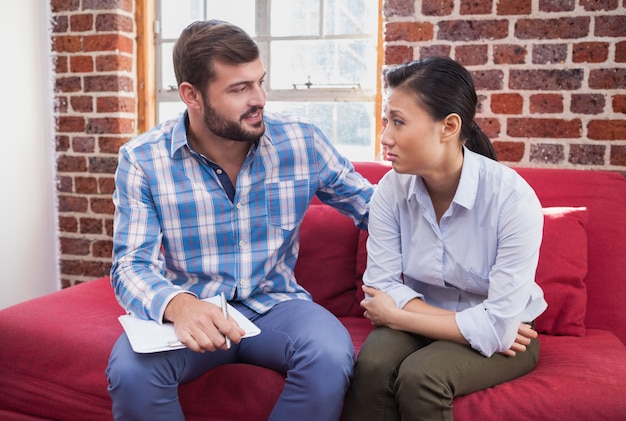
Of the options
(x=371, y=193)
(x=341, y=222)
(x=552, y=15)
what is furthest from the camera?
(x=552, y=15)

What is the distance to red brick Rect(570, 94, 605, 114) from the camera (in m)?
2.08

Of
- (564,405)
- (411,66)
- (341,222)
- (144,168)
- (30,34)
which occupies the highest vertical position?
(30,34)

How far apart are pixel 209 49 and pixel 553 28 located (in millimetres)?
1209

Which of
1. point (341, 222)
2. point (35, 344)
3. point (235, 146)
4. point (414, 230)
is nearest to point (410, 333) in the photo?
point (414, 230)

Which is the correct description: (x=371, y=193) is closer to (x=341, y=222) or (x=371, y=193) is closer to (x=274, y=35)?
(x=341, y=222)

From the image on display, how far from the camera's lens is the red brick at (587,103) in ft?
6.84

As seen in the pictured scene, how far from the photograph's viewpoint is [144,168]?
5.18 ft

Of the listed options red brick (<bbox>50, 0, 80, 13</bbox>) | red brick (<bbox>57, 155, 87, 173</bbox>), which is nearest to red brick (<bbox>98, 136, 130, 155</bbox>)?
red brick (<bbox>57, 155, 87, 173</bbox>)

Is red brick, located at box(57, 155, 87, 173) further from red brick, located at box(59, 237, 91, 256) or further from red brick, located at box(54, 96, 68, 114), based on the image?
red brick, located at box(59, 237, 91, 256)

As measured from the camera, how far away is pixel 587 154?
2.12 metres

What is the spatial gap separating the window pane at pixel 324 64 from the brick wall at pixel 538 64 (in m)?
0.25

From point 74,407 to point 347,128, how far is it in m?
1.47

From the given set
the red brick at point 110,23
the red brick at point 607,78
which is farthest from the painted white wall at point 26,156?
the red brick at point 607,78

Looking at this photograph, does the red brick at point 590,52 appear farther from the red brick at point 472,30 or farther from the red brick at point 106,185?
the red brick at point 106,185
